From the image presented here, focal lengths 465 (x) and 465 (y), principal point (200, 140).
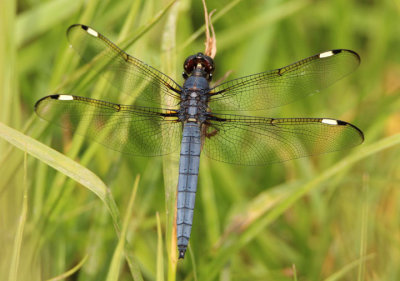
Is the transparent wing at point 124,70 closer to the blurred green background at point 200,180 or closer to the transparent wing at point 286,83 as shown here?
the blurred green background at point 200,180

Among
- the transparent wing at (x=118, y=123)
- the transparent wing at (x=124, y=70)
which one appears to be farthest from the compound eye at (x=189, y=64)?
the transparent wing at (x=118, y=123)

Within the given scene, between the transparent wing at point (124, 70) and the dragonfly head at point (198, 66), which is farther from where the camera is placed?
the dragonfly head at point (198, 66)

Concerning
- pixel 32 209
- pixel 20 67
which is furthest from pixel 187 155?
pixel 20 67

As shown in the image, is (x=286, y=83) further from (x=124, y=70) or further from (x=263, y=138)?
(x=124, y=70)

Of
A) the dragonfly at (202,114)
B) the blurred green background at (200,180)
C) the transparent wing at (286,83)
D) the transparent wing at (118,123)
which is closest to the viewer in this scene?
the blurred green background at (200,180)

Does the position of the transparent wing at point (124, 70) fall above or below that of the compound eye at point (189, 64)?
below

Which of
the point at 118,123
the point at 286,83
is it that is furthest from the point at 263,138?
the point at 118,123
